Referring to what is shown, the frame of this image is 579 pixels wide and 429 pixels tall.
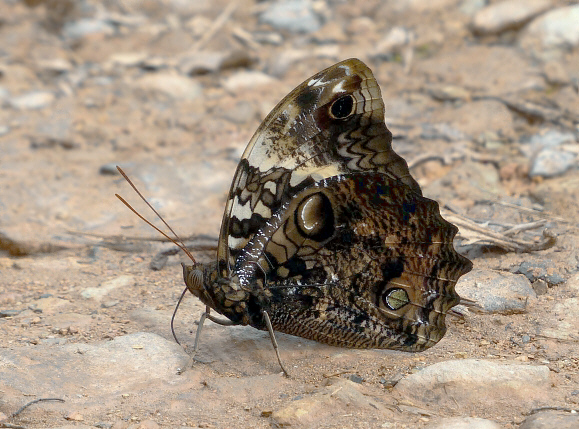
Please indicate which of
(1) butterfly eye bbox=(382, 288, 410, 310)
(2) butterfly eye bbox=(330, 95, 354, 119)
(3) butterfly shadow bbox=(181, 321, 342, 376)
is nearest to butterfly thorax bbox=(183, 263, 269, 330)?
(3) butterfly shadow bbox=(181, 321, 342, 376)

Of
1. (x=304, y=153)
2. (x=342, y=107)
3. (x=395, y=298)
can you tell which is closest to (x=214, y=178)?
(x=304, y=153)

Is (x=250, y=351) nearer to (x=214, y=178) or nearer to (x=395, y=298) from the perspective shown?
(x=395, y=298)

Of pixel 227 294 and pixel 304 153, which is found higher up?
pixel 304 153

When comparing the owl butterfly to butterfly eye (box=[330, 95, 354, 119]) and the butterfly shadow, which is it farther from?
the butterfly shadow

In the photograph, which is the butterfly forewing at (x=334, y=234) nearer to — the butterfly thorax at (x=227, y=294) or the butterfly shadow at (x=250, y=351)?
the butterfly thorax at (x=227, y=294)

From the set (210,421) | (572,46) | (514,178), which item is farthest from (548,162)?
(210,421)

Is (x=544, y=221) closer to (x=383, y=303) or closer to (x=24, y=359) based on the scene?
(x=383, y=303)
